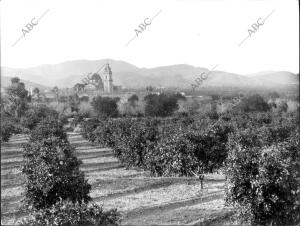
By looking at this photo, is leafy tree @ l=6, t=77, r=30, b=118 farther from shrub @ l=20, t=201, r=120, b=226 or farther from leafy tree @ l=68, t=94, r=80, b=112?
shrub @ l=20, t=201, r=120, b=226

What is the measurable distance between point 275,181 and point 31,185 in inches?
307

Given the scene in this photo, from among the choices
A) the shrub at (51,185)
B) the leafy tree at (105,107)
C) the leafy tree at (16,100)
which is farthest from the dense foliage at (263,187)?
the leafy tree at (105,107)

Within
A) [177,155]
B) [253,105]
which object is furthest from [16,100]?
[177,155]

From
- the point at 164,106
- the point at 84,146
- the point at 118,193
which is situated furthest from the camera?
the point at 164,106

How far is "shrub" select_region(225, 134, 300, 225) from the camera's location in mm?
10836

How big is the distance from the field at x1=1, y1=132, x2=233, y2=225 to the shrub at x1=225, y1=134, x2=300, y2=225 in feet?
8.30

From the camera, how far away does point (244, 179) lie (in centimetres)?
1123

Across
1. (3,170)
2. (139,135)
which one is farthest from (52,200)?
(3,170)

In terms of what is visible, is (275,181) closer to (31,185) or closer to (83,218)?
(83,218)

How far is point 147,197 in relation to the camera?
689 inches

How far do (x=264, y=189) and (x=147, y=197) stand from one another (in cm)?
768

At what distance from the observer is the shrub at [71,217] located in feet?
23.9

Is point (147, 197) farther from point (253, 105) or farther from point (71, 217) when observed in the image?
point (253, 105)

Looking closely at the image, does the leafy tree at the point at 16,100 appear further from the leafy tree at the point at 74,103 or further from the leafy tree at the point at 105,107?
the leafy tree at the point at 74,103
